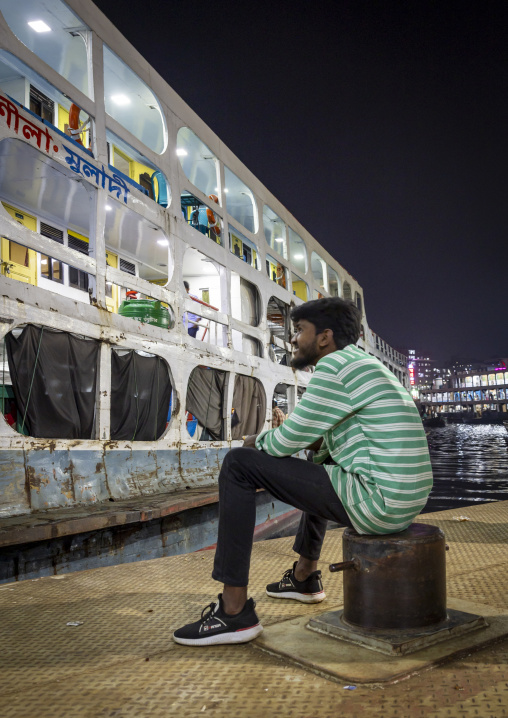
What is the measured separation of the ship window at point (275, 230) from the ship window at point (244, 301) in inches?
112

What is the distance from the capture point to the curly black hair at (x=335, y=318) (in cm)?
261

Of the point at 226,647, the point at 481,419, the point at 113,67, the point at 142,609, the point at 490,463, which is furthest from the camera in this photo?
the point at 481,419

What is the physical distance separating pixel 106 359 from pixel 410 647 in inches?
262

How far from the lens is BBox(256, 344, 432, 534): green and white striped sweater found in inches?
85.7

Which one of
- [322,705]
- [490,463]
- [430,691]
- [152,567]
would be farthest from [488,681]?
[490,463]

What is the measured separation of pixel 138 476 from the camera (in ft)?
27.0

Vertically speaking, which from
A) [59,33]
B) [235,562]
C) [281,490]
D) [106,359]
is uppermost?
[59,33]

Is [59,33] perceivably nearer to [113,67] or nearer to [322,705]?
[113,67]

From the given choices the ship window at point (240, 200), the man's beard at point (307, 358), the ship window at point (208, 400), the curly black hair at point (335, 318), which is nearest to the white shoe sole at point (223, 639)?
the man's beard at point (307, 358)

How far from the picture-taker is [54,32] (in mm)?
8805

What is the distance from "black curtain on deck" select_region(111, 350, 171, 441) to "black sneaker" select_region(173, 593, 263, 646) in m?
6.40

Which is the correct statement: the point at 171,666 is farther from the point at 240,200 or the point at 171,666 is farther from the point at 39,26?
the point at 240,200

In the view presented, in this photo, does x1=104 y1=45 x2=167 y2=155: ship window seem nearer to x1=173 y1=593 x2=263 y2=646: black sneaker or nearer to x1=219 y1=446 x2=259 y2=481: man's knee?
x1=219 y1=446 x2=259 y2=481: man's knee

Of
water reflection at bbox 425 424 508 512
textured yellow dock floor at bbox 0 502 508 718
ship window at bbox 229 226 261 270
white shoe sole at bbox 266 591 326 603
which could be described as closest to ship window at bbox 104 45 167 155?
ship window at bbox 229 226 261 270
